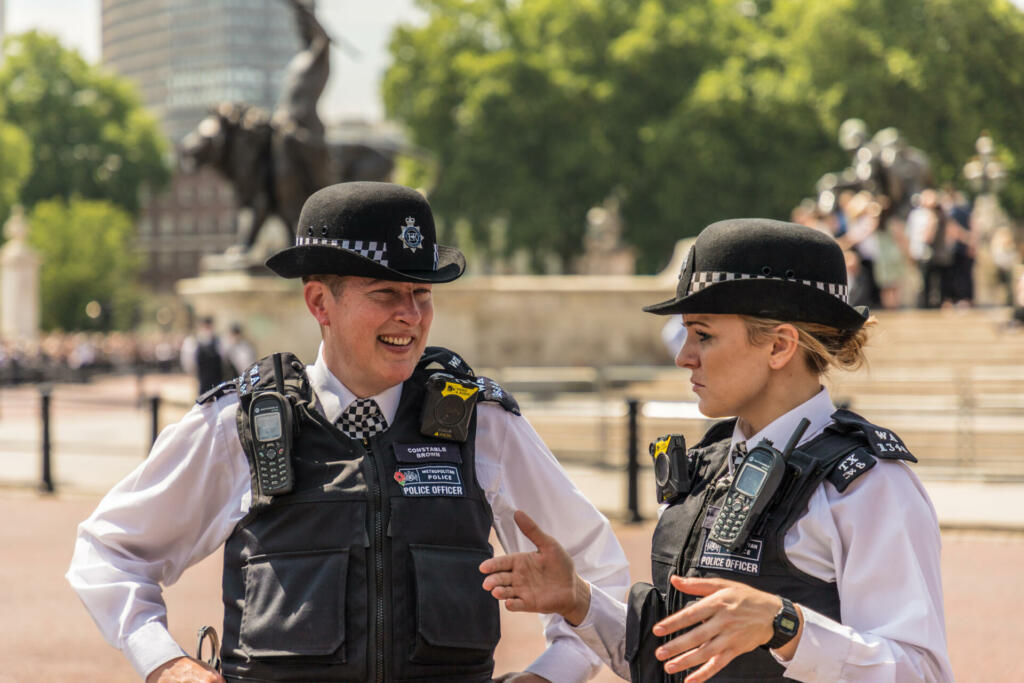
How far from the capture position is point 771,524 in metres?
2.46

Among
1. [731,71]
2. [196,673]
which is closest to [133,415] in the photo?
[196,673]

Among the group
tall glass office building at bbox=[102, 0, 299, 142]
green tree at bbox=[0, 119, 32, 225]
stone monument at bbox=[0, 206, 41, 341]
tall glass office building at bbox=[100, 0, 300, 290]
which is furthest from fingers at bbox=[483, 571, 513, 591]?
tall glass office building at bbox=[102, 0, 299, 142]

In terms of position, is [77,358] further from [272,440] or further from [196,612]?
[272,440]

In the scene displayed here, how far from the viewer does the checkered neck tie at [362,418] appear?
2.91 m

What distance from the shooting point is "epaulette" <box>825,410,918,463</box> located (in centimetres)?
243

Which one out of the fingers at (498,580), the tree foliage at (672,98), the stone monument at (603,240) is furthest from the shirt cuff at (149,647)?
the stone monument at (603,240)

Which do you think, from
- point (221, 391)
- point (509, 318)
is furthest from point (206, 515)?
point (509, 318)

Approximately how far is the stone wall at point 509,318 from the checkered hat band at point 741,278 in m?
17.2

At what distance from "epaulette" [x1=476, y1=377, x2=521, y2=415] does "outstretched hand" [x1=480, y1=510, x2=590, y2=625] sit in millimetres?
423

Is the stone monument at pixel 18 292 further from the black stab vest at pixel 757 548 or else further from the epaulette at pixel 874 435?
the epaulette at pixel 874 435

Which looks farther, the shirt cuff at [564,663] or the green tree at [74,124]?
the green tree at [74,124]

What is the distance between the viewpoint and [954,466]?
1312 centimetres

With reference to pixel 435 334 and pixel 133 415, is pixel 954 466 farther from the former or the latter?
pixel 133 415

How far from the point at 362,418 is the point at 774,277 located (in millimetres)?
961
